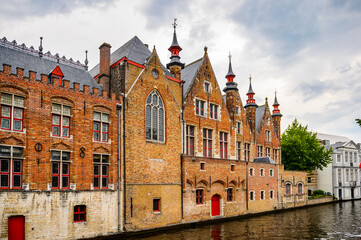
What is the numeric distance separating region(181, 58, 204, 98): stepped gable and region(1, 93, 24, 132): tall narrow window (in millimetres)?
13581

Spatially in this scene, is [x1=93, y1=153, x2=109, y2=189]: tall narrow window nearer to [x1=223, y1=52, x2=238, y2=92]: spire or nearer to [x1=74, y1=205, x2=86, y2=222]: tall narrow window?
[x1=74, y1=205, x2=86, y2=222]: tall narrow window

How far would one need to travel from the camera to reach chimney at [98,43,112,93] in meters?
22.8

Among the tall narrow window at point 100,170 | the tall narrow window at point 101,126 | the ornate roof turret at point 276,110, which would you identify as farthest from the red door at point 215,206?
the ornate roof turret at point 276,110

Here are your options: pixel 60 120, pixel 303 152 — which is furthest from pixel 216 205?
pixel 303 152

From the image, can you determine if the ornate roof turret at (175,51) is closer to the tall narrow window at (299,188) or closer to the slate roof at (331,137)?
the tall narrow window at (299,188)

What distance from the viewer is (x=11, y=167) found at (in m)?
16.1

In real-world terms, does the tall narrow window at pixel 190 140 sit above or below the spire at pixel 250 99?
below

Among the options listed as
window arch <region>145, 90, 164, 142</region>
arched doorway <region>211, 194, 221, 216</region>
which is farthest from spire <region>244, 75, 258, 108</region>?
window arch <region>145, 90, 164, 142</region>

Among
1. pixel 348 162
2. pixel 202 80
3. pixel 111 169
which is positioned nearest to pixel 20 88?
pixel 111 169

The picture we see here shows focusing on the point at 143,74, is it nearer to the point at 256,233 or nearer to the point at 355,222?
the point at 256,233

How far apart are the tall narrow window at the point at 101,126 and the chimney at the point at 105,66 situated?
2991mm

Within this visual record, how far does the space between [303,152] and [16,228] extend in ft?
124

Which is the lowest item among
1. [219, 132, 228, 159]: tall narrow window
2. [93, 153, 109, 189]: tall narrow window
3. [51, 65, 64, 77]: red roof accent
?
[93, 153, 109, 189]: tall narrow window

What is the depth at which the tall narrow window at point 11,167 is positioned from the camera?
1587 cm
